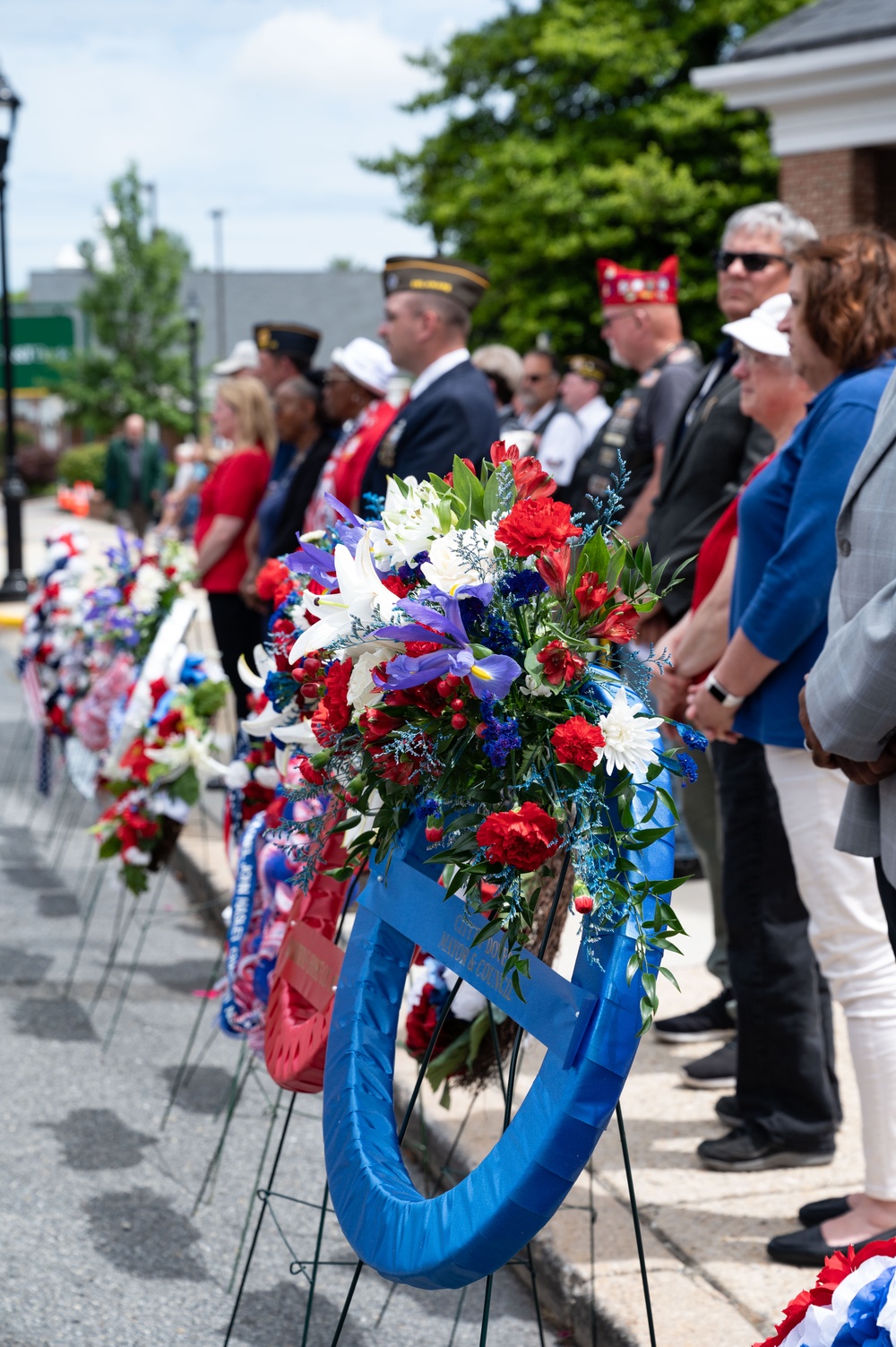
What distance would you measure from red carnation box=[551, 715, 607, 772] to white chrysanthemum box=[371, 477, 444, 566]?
36 centimetres

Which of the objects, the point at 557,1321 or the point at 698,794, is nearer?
the point at 557,1321

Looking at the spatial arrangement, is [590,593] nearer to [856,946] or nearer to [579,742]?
[579,742]

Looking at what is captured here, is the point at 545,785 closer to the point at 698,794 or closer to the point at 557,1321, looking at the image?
the point at 557,1321

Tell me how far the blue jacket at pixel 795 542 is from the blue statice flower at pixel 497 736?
1.44 metres

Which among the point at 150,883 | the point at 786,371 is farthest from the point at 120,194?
the point at 786,371

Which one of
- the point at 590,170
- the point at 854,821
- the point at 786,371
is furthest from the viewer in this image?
the point at 590,170

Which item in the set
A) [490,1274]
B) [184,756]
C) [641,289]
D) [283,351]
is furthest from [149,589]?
[490,1274]

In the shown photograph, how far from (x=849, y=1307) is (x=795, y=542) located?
1917mm

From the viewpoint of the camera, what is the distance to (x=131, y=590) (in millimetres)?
5754

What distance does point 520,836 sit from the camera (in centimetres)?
186

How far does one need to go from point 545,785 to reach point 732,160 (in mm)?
26325

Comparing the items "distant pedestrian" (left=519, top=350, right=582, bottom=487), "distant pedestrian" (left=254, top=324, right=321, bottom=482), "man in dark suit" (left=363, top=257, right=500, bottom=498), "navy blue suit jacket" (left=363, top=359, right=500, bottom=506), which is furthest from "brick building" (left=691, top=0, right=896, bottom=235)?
"navy blue suit jacket" (left=363, top=359, right=500, bottom=506)

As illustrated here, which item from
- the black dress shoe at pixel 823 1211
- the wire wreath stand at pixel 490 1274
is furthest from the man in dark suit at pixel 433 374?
the black dress shoe at pixel 823 1211

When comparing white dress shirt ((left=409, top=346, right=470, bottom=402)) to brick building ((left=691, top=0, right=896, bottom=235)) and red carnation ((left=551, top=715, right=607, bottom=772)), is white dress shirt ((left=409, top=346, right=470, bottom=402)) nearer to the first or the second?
red carnation ((left=551, top=715, right=607, bottom=772))
